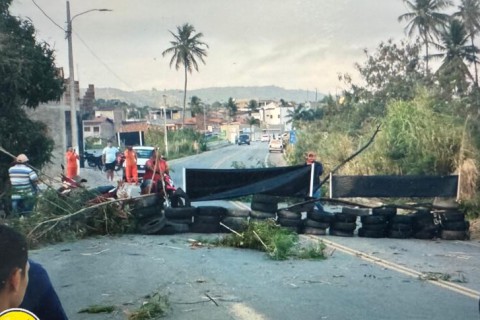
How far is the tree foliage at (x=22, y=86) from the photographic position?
18688 millimetres

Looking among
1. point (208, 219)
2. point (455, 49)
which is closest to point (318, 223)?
point (208, 219)

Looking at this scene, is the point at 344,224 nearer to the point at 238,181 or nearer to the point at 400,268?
the point at 238,181

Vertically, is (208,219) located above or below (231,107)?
below

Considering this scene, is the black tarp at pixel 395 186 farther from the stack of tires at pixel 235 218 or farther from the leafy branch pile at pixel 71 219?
the leafy branch pile at pixel 71 219

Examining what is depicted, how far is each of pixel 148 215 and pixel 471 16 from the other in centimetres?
5124

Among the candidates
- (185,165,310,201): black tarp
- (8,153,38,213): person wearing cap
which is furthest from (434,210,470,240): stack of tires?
(8,153,38,213): person wearing cap

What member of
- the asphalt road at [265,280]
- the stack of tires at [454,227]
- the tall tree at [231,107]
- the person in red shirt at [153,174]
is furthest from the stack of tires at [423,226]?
the tall tree at [231,107]

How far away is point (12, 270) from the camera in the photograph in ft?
8.21

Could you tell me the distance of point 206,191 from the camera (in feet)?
53.4

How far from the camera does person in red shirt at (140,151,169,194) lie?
52.3 feet

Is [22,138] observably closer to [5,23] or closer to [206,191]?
[5,23]

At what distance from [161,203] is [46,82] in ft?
25.5

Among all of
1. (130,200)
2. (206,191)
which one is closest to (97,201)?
(130,200)

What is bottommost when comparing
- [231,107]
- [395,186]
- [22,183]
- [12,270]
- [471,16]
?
[395,186]
